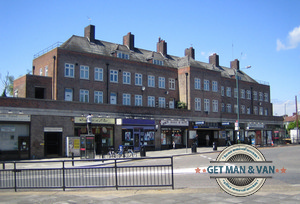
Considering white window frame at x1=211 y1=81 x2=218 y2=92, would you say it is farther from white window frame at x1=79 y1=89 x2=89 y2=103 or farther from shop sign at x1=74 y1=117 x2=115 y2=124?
white window frame at x1=79 y1=89 x2=89 y2=103

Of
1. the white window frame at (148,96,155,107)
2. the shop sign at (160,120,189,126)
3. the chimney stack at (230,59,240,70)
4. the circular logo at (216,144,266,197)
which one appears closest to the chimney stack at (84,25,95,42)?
the white window frame at (148,96,155,107)

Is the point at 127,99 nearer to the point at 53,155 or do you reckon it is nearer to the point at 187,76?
the point at 187,76

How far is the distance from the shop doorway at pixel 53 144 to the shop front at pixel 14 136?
1.88m

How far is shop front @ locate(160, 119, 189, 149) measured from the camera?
40438 millimetres

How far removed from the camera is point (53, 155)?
100 feet

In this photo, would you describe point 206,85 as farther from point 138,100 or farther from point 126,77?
point 126,77

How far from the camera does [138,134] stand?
124 ft

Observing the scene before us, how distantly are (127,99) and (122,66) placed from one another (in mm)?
4364

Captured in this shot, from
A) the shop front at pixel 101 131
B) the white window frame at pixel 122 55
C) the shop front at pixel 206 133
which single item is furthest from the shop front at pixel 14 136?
the shop front at pixel 206 133

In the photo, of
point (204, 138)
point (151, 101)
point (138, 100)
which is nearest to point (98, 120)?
point (138, 100)

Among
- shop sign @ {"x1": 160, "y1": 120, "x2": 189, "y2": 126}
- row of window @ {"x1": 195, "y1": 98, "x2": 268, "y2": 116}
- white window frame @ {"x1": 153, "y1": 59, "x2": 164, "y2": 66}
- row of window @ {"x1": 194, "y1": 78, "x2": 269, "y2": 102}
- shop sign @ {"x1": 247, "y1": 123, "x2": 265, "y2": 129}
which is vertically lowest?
shop sign @ {"x1": 247, "y1": 123, "x2": 265, "y2": 129}

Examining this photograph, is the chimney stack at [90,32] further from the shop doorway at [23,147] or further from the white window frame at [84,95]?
the shop doorway at [23,147]

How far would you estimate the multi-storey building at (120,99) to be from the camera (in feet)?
101

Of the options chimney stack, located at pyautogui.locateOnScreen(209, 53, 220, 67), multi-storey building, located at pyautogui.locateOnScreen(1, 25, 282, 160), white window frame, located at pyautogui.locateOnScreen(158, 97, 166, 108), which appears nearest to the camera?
multi-storey building, located at pyautogui.locateOnScreen(1, 25, 282, 160)
